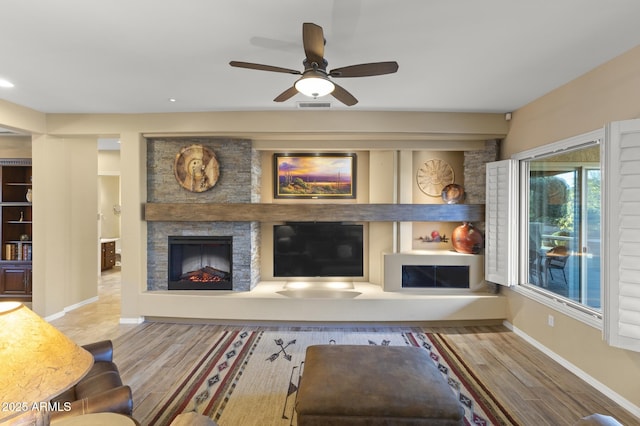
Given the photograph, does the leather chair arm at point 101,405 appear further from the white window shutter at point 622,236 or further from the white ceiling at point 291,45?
the white window shutter at point 622,236

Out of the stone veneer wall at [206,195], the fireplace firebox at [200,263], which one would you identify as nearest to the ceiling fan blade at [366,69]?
the stone veneer wall at [206,195]

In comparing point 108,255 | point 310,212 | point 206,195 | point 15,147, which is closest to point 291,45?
point 310,212

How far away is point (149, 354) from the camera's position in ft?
11.2

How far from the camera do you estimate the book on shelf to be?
16.0ft

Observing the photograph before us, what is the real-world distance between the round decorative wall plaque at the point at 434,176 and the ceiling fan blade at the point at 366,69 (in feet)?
9.55

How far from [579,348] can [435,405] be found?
2.20 meters

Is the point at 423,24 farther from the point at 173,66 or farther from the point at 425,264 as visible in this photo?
the point at 425,264

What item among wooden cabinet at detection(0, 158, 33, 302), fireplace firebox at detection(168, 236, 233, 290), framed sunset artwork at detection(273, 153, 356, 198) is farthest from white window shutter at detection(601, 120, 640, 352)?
wooden cabinet at detection(0, 158, 33, 302)

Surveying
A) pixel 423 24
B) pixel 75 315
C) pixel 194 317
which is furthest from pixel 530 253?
pixel 75 315

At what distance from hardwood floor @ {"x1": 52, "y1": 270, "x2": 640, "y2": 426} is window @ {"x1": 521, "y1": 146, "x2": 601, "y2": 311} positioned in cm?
80

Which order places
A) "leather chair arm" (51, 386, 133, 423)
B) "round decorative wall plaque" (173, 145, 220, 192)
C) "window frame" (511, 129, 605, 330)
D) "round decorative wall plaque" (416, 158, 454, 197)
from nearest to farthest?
"leather chair arm" (51, 386, 133, 423) < "window frame" (511, 129, 605, 330) < "round decorative wall plaque" (173, 145, 220, 192) < "round decorative wall plaque" (416, 158, 454, 197)

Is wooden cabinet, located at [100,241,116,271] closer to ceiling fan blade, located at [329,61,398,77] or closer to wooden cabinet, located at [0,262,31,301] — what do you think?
wooden cabinet, located at [0,262,31,301]

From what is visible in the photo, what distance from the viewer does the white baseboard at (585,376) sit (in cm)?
253

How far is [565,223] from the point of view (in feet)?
11.3
